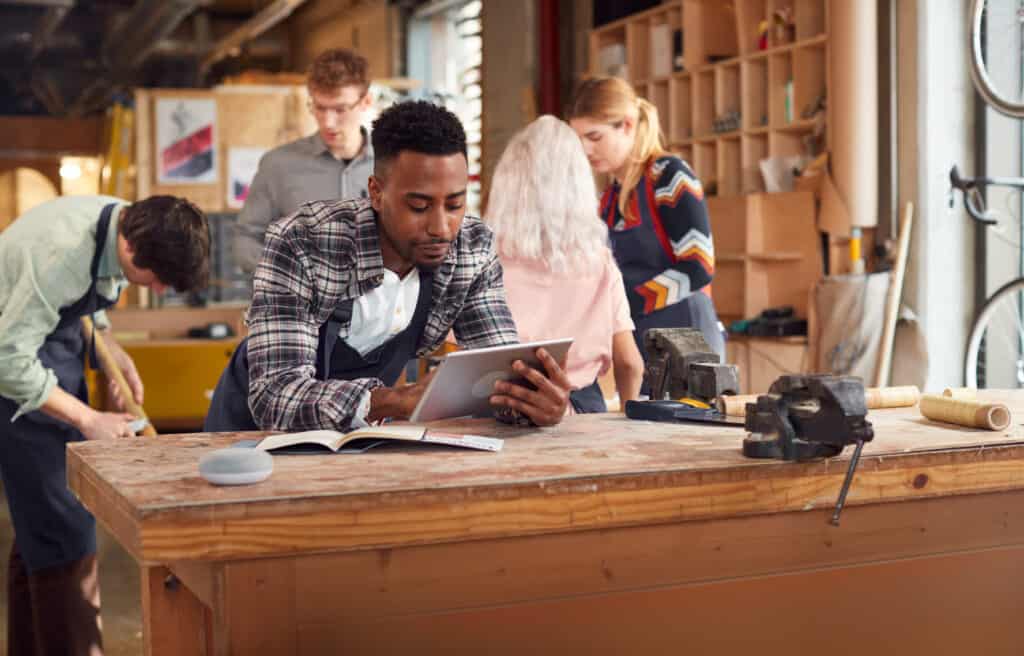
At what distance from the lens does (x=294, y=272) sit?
236cm

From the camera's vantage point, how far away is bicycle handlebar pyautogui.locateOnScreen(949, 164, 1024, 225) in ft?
17.8

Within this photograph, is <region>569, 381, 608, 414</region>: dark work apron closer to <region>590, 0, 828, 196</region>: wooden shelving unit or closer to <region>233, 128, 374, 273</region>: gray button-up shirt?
<region>233, 128, 374, 273</region>: gray button-up shirt

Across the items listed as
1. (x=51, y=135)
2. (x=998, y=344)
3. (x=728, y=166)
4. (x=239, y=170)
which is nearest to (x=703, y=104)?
(x=728, y=166)

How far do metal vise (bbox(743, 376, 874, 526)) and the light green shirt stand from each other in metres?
1.83

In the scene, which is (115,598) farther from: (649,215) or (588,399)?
(649,215)

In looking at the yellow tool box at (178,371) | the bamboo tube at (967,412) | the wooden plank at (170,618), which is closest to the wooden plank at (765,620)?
the bamboo tube at (967,412)

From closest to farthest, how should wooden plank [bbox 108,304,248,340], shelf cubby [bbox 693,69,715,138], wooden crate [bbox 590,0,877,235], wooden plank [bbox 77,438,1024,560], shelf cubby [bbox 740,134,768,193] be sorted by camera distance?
wooden plank [bbox 77,438,1024,560] → wooden crate [bbox 590,0,877,235] → wooden plank [bbox 108,304,248,340] → shelf cubby [bbox 740,134,768,193] → shelf cubby [bbox 693,69,715,138]

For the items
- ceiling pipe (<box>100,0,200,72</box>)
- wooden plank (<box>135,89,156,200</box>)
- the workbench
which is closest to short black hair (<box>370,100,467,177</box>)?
the workbench

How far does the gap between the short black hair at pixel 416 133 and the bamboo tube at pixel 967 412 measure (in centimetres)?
99

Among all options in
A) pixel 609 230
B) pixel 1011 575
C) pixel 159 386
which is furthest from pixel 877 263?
pixel 1011 575

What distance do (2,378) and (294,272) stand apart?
1013 millimetres

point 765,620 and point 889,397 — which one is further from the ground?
point 889,397

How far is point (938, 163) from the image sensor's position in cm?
597

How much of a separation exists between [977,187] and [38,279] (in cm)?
433
